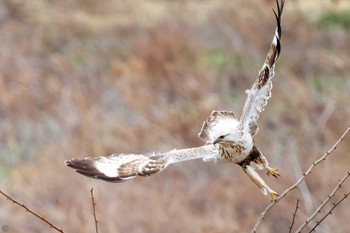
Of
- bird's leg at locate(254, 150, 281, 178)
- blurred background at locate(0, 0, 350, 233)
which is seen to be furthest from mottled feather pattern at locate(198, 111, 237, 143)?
blurred background at locate(0, 0, 350, 233)

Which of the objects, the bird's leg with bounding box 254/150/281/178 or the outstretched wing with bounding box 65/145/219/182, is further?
the outstretched wing with bounding box 65/145/219/182

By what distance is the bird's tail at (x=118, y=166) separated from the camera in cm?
213

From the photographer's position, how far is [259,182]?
72.8 inches

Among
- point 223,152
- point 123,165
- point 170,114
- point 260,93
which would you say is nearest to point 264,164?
point 223,152

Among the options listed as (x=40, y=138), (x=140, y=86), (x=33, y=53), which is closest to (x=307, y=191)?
(x=140, y=86)

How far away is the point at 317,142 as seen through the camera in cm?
922

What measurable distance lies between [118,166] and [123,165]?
0.05 feet

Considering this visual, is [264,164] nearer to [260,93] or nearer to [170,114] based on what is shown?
[260,93]

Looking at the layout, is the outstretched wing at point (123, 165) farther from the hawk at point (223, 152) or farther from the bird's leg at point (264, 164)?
the bird's leg at point (264, 164)

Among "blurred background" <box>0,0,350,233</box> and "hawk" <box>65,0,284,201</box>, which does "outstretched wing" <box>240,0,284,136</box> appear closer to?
"hawk" <box>65,0,284,201</box>

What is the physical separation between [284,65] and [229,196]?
1989 mm

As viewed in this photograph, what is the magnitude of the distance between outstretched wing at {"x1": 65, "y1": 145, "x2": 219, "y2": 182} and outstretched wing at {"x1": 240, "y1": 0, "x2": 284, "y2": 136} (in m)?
0.11

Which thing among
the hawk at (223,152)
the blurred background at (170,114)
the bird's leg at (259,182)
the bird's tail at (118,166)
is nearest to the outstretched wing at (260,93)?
the hawk at (223,152)

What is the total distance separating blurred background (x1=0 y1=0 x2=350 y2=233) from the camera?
29.1ft
